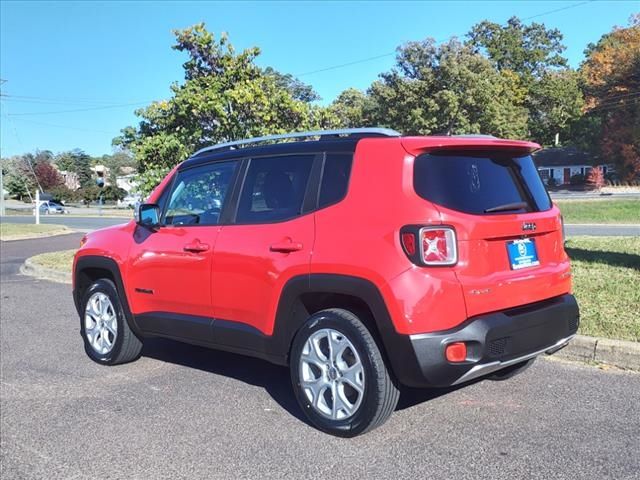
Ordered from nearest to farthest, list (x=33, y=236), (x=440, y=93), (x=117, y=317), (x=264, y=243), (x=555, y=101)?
(x=264, y=243)
(x=117, y=317)
(x=33, y=236)
(x=440, y=93)
(x=555, y=101)

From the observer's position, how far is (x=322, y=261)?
12.7 ft

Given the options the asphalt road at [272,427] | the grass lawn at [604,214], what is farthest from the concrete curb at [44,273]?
the grass lawn at [604,214]

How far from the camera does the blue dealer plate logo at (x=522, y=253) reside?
3.86 m

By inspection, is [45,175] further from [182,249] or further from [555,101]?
[182,249]

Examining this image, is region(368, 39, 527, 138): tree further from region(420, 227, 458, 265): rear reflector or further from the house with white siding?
region(420, 227, 458, 265): rear reflector

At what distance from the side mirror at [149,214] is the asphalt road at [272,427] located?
134cm

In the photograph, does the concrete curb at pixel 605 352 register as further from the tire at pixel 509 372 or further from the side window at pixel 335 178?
the side window at pixel 335 178

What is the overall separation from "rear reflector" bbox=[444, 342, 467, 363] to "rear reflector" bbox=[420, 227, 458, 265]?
0.47 metres

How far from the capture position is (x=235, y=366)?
18.5 ft

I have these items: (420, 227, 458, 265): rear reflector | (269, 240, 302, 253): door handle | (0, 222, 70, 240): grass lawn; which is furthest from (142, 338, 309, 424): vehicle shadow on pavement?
(0, 222, 70, 240): grass lawn

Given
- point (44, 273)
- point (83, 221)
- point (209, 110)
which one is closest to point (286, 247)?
point (209, 110)

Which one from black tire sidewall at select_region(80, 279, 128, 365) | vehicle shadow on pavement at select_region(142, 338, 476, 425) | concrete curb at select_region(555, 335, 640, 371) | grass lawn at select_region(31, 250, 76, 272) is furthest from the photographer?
grass lawn at select_region(31, 250, 76, 272)

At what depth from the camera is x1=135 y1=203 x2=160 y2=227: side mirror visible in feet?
17.2

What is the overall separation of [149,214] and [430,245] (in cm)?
270
